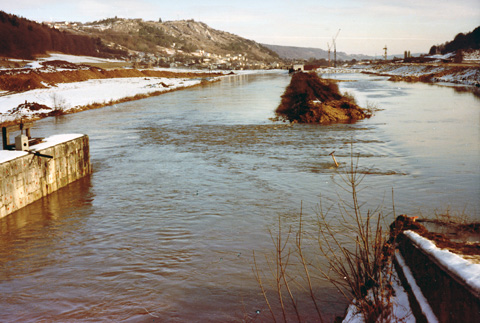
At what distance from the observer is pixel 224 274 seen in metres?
7.62

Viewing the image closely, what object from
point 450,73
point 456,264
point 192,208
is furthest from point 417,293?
point 450,73

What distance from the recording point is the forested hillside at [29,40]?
9812cm

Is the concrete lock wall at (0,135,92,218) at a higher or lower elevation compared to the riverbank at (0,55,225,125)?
lower

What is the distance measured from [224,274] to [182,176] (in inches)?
294

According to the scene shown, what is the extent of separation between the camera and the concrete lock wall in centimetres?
1051

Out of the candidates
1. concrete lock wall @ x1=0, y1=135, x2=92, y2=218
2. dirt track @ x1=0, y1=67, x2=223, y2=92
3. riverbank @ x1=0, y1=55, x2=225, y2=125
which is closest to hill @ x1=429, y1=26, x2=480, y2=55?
dirt track @ x1=0, y1=67, x2=223, y2=92

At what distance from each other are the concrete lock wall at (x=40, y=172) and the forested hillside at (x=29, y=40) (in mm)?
93116

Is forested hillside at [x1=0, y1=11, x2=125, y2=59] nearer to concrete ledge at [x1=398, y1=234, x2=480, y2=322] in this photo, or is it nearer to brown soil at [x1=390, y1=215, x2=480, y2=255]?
brown soil at [x1=390, y1=215, x2=480, y2=255]

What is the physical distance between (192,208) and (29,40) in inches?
4508

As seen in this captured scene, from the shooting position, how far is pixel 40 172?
39.6ft

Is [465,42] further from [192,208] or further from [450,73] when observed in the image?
[192,208]

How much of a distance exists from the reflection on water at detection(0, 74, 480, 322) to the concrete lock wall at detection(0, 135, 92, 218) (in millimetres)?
327

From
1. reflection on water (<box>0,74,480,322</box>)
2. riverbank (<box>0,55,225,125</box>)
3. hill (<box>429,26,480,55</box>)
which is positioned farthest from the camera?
Answer: hill (<box>429,26,480,55</box>)

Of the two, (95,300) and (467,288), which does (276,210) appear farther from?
(467,288)
